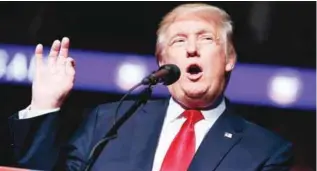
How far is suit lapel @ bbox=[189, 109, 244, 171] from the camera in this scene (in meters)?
1.47

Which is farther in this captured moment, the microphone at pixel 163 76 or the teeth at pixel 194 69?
the teeth at pixel 194 69

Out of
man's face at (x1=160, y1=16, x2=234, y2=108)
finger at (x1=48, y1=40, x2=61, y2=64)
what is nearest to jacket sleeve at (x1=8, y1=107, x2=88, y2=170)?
finger at (x1=48, y1=40, x2=61, y2=64)

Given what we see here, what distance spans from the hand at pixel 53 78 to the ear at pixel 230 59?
46 cm

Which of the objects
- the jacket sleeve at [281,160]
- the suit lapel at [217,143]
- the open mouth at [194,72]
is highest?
the open mouth at [194,72]

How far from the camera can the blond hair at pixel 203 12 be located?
165 cm

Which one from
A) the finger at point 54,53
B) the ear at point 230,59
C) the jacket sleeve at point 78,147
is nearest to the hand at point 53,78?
the finger at point 54,53

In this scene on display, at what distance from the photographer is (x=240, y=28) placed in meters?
1.80

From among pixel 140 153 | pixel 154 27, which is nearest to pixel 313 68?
pixel 154 27

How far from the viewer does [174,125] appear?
1.58m

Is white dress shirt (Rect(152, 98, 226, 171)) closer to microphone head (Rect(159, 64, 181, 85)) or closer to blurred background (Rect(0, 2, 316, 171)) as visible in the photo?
blurred background (Rect(0, 2, 316, 171))

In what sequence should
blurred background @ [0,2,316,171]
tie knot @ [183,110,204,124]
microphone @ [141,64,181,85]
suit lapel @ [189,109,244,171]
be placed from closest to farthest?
1. microphone @ [141,64,181,85]
2. suit lapel @ [189,109,244,171]
3. tie knot @ [183,110,204,124]
4. blurred background @ [0,2,316,171]

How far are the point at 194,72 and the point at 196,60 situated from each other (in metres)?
0.03

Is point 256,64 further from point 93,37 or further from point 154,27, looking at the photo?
point 93,37

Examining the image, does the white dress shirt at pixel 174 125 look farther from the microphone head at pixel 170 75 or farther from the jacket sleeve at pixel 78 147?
the microphone head at pixel 170 75
